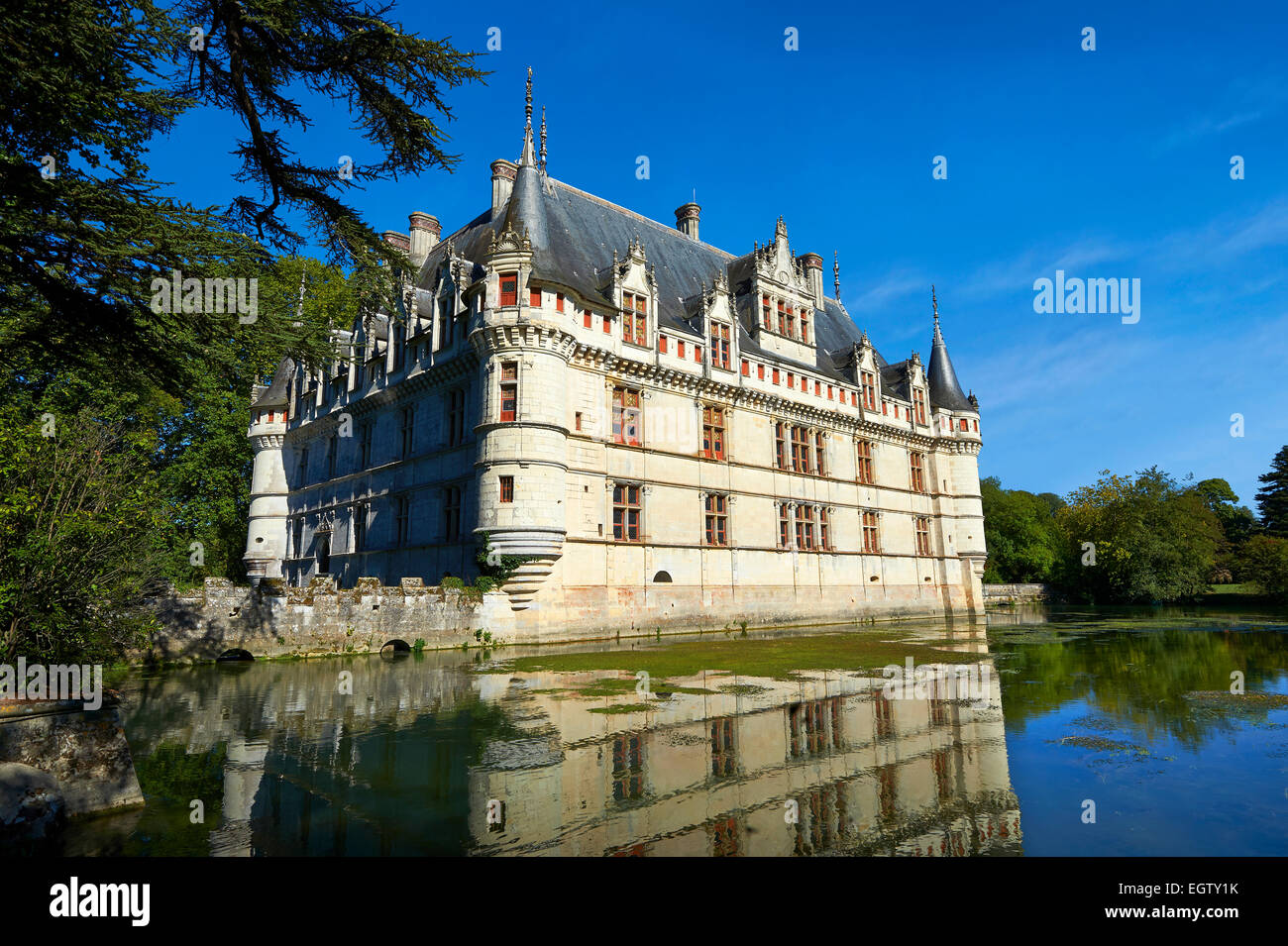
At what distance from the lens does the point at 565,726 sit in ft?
27.5

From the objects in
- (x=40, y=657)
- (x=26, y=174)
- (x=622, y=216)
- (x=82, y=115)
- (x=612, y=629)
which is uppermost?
(x=622, y=216)

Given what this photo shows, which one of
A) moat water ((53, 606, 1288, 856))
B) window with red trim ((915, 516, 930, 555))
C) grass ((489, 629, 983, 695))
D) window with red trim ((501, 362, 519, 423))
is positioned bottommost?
grass ((489, 629, 983, 695))

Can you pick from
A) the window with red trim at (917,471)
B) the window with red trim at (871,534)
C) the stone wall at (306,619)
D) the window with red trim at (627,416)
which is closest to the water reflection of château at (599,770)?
the stone wall at (306,619)

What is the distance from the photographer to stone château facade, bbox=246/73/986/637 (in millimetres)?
22062

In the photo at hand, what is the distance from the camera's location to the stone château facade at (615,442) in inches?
869

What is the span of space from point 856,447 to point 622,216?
642 inches

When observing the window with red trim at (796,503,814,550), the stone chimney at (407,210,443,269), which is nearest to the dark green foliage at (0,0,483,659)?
the window with red trim at (796,503,814,550)

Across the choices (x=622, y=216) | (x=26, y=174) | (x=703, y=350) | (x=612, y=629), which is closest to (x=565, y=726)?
(x=26, y=174)

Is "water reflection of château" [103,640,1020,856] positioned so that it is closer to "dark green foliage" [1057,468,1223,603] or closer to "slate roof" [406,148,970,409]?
"slate roof" [406,148,970,409]

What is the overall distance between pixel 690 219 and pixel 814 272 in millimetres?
8808

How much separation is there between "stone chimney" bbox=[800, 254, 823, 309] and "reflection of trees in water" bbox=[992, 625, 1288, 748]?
24.6 m

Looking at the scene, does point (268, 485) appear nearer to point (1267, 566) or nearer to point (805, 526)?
point (805, 526)

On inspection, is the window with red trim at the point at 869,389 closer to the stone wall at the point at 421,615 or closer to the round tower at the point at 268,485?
the stone wall at the point at 421,615
